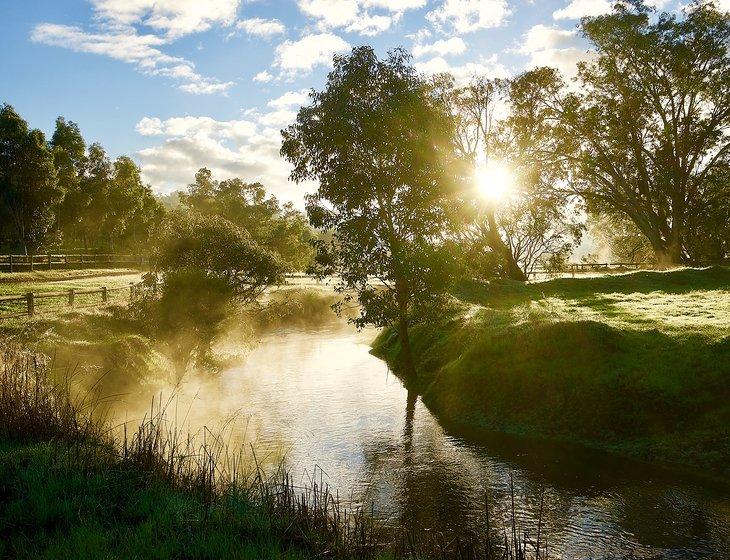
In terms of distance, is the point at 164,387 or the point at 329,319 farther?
the point at 329,319

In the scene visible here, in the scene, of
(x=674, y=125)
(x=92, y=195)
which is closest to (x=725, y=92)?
(x=674, y=125)

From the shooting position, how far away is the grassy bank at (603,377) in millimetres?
17156

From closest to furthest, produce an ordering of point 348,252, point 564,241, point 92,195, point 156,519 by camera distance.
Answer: point 156,519
point 348,252
point 564,241
point 92,195

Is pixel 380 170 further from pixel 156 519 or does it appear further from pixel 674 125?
pixel 674 125

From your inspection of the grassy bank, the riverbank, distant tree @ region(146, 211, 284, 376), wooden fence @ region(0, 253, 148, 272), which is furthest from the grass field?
the grassy bank

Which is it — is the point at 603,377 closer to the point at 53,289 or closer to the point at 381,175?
the point at 381,175

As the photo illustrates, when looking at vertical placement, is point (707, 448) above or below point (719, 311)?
below

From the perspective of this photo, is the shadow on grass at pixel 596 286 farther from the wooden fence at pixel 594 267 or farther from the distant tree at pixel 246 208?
the distant tree at pixel 246 208

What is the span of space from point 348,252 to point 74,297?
2088cm

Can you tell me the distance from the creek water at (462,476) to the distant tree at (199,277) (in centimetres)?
584

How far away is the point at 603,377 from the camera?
20.0m

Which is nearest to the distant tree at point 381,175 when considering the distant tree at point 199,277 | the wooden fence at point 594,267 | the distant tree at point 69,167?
the distant tree at point 199,277

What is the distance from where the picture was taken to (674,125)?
53.3m

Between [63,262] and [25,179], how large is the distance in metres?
11.3
